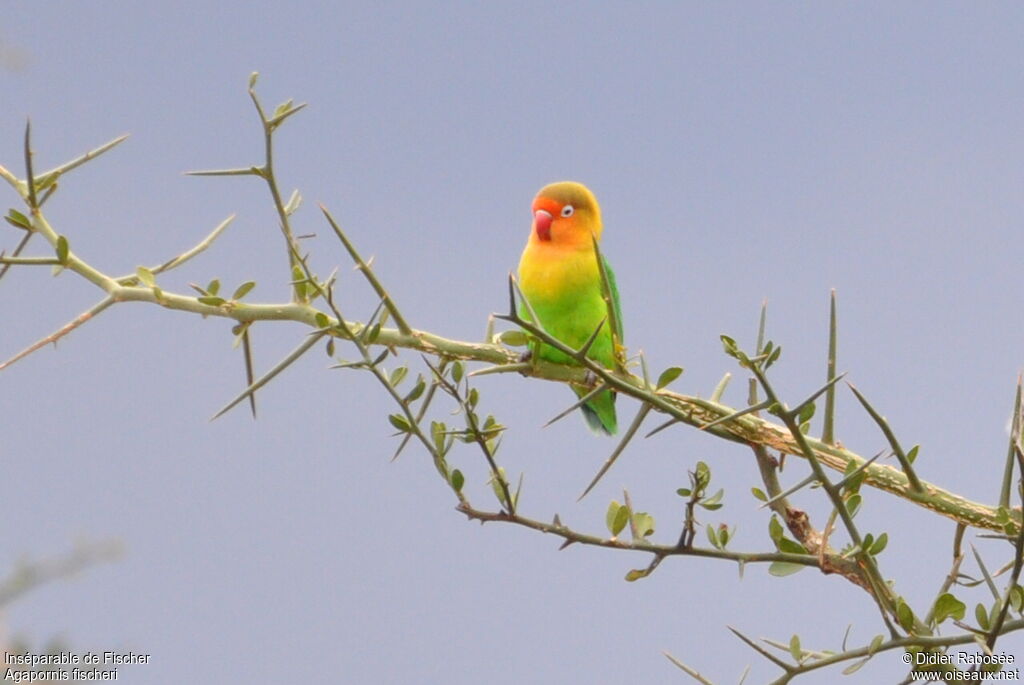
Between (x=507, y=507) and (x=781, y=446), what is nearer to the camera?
(x=507, y=507)

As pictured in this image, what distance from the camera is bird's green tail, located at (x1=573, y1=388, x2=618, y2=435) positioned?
3959mm

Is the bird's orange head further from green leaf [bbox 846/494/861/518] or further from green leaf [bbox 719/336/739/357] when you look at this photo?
green leaf [bbox 719/336/739/357]

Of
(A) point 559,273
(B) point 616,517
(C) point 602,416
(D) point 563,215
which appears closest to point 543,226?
(D) point 563,215

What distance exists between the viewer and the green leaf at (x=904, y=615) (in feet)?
6.17

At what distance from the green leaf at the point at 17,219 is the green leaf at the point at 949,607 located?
1.70m

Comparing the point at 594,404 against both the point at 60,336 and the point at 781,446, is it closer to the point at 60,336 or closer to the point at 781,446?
the point at 781,446

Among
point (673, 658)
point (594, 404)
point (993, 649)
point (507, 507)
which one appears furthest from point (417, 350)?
point (594, 404)

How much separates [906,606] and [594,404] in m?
2.09

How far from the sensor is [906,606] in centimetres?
188

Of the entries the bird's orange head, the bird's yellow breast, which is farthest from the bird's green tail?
the bird's orange head

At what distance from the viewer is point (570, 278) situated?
12.5 feet

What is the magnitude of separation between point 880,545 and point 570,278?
201 centimetres

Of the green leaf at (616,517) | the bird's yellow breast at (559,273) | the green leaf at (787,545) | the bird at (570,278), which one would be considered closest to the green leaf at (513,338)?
the green leaf at (616,517)

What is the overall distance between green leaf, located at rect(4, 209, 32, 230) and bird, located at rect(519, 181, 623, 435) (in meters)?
1.87
